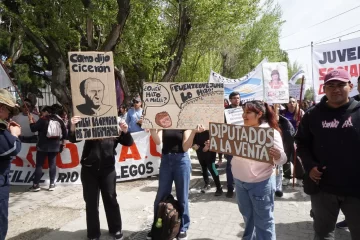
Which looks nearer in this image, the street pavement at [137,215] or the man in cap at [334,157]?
the man in cap at [334,157]

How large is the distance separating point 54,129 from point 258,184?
480 centimetres

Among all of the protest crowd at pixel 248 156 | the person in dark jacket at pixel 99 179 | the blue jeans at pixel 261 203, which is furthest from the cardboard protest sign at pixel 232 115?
the blue jeans at pixel 261 203

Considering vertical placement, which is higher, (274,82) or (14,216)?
(274,82)

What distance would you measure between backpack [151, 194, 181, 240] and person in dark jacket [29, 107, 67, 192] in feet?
11.9

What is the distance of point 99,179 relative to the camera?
159 inches

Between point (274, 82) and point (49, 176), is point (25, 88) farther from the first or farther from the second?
point (274, 82)

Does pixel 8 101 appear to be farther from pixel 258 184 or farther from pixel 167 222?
pixel 258 184

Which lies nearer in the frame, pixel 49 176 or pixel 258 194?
pixel 258 194

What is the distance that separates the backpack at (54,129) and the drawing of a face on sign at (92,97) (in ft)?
10.1

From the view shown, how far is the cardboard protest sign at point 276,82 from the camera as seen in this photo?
22.9ft

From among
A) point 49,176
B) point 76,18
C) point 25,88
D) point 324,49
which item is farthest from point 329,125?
point 25,88

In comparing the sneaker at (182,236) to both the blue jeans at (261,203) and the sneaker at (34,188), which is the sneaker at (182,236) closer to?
the blue jeans at (261,203)

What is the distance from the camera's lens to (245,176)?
323 centimetres

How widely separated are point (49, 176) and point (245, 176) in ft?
16.5
